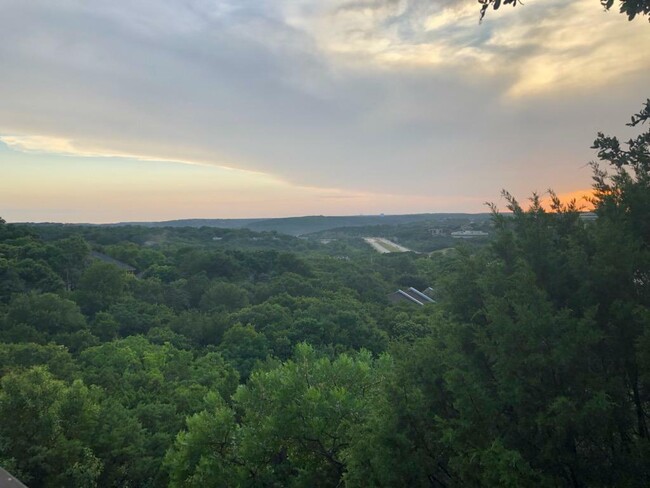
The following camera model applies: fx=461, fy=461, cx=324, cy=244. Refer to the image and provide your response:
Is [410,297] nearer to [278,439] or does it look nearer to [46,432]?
[278,439]

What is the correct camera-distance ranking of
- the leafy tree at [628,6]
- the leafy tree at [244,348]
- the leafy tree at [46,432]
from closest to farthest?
the leafy tree at [628,6]
the leafy tree at [46,432]
the leafy tree at [244,348]

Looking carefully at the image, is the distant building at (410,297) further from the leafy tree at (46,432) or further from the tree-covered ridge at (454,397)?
the leafy tree at (46,432)

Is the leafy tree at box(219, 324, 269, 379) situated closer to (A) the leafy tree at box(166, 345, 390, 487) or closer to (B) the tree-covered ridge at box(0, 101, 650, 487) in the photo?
(B) the tree-covered ridge at box(0, 101, 650, 487)

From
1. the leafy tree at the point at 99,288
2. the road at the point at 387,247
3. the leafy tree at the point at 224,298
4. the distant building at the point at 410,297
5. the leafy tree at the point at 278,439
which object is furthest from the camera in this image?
the road at the point at 387,247

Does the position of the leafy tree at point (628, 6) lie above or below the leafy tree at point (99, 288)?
above

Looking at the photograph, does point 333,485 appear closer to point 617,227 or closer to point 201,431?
point 201,431

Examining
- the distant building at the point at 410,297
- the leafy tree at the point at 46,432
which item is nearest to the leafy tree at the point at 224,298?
the distant building at the point at 410,297

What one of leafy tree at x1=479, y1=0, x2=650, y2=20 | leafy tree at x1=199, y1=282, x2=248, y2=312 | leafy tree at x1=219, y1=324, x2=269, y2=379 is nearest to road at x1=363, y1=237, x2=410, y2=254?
leafy tree at x1=199, y1=282, x2=248, y2=312

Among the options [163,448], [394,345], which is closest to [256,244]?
[163,448]
